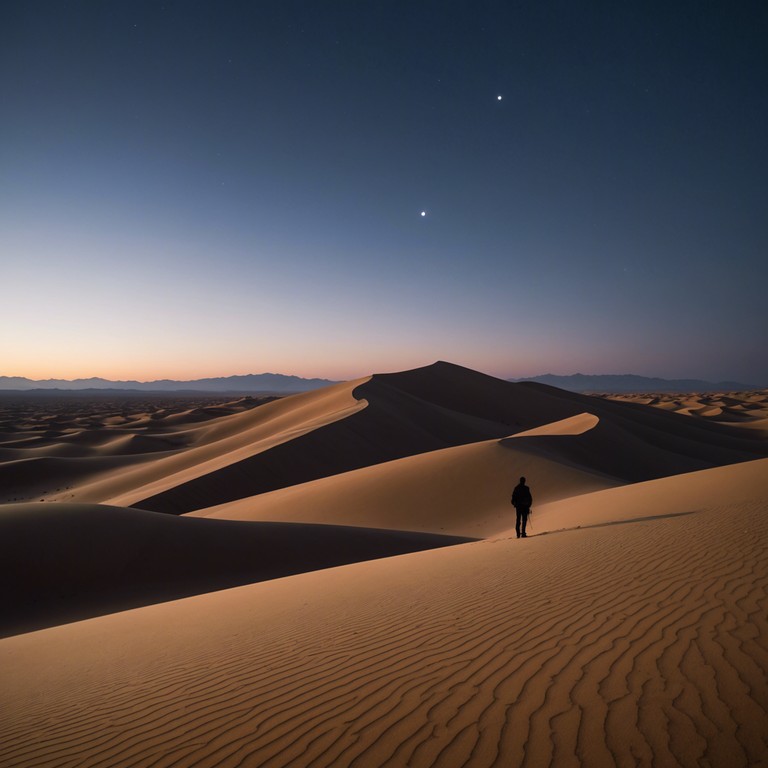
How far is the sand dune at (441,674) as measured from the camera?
9.11ft

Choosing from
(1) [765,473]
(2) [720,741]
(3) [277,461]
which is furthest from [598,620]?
(3) [277,461]

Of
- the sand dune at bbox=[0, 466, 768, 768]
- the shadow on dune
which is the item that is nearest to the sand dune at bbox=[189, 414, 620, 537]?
the shadow on dune

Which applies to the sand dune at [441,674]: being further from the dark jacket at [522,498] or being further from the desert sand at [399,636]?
the dark jacket at [522,498]

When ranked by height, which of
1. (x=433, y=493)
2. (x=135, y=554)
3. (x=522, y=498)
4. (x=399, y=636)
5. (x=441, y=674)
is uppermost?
(x=441, y=674)

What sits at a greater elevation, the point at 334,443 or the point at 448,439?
→ the point at 334,443

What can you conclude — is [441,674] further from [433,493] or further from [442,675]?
[433,493]

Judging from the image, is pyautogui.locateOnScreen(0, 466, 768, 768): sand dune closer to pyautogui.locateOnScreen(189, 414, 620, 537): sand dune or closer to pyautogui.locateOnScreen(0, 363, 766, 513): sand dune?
pyautogui.locateOnScreen(189, 414, 620, 537): sand dune

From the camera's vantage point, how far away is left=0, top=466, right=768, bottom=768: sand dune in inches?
109

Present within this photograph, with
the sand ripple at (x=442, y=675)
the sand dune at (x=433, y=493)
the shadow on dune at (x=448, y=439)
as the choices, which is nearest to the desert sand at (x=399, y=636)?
the sand ripple at (x=442, y=675)

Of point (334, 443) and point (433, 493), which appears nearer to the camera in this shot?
point (433, 493)

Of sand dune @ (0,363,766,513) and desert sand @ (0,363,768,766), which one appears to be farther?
sand dune @ (0,363,766,513)

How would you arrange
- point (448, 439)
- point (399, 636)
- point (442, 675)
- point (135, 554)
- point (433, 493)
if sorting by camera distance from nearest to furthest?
point (442, 675) → point (399, 636) → point (135, 554) → point (433, 493) → point (448, 439)

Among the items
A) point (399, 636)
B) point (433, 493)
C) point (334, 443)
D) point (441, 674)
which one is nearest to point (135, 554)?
point (399, 636)

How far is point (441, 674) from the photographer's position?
365 cm
